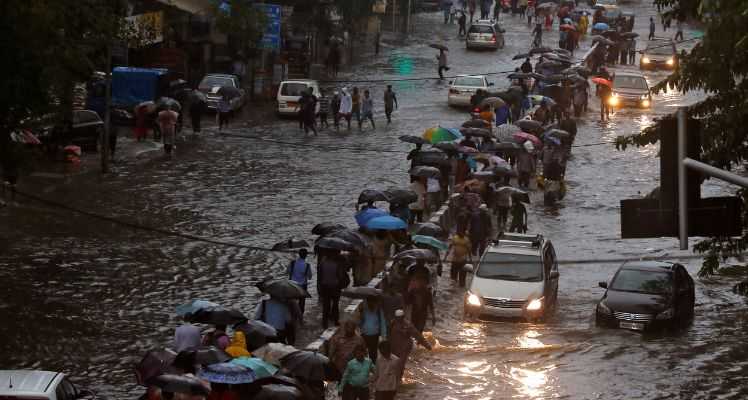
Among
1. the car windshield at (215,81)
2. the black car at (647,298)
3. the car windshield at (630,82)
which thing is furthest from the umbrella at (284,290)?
the car windshield at (630,82)

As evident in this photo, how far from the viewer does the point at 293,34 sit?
6216 cm

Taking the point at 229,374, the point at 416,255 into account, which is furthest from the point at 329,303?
the point at 229,374

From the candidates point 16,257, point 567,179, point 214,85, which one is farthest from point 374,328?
point 214,85

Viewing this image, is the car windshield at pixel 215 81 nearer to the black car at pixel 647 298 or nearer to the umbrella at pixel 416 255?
the black car at pixel 647 298

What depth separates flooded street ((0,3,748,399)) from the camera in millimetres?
22531

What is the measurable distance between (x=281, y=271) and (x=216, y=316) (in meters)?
9.12

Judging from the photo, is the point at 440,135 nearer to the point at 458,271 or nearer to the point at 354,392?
the point at 458,271

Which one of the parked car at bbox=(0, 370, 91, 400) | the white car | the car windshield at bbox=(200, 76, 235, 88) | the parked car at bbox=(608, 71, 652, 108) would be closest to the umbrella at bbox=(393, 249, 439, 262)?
the parked car at bbox=(0, 370, 91, 400)

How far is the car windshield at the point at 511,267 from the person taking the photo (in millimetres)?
27562

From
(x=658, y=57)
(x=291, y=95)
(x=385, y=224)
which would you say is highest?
A: (x=658, y=57)

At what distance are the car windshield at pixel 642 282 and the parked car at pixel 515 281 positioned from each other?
125 cm

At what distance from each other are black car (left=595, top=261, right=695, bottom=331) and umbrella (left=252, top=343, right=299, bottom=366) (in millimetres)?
9810

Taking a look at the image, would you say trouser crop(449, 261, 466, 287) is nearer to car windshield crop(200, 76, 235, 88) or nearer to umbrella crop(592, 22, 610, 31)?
car windshield crop(200, 76, 235, 88)

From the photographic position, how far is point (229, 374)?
634 inches
